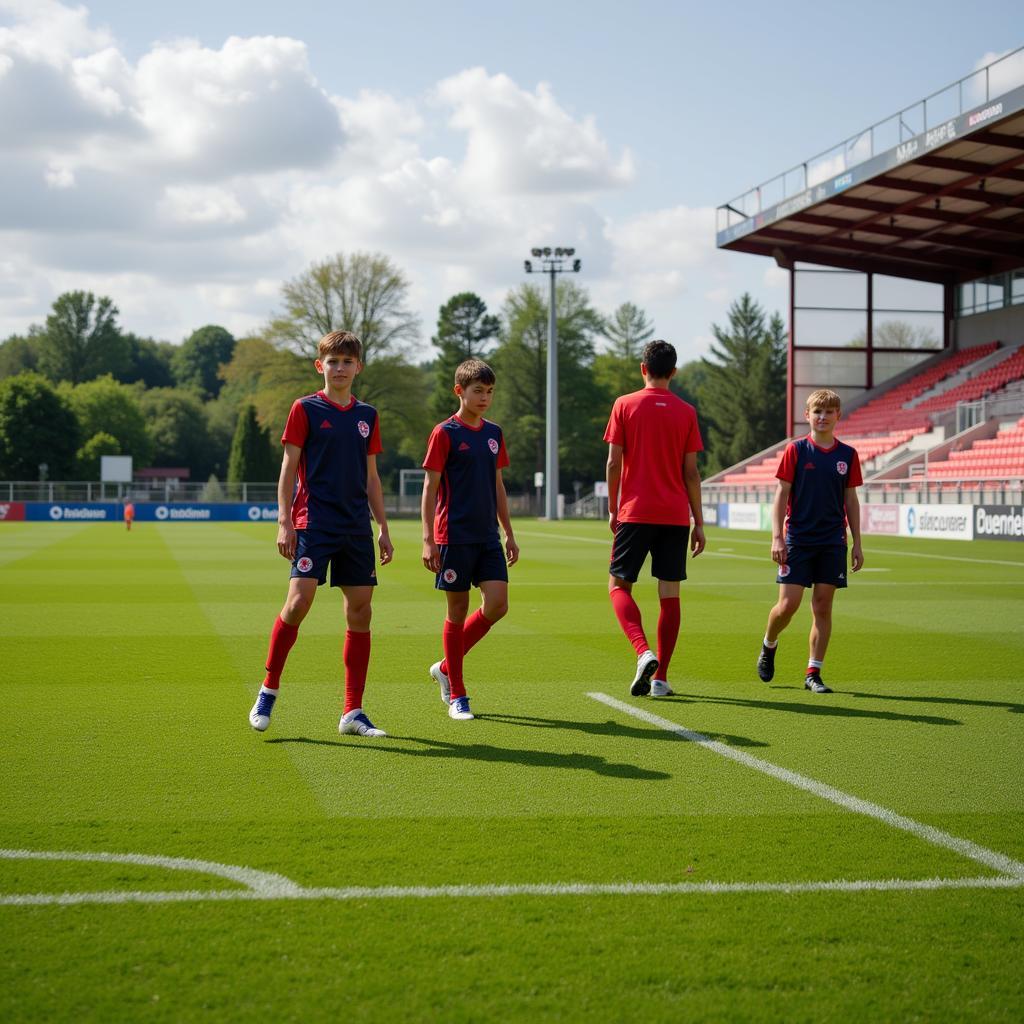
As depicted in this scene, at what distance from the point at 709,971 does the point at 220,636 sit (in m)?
8.33

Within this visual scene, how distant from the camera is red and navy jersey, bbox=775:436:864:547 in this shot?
25.0 ft

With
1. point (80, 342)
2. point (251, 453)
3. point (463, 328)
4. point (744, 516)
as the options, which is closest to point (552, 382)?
point (744, 516)

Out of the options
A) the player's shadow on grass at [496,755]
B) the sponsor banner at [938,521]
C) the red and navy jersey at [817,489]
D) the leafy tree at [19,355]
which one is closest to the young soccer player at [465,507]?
the player's shadow on grass at [496,755]

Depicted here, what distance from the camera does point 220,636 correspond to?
35.8 ft

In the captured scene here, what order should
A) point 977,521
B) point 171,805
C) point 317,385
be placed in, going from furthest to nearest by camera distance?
point 317,385
point 977,521
point 171,805

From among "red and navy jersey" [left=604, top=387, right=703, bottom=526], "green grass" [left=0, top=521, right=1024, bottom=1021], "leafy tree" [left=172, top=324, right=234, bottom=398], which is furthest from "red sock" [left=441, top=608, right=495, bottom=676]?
"leafy tree" [left=172, top=324, right=234, bottom=398]

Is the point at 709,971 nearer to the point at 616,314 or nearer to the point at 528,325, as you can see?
the point at 528,325

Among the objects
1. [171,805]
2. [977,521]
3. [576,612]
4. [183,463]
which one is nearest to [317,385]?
[183,463]

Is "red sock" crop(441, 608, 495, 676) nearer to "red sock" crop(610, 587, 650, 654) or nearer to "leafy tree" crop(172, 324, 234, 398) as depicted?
"red sock" crop(610, 587, 650, 654)

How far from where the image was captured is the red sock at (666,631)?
7582mm

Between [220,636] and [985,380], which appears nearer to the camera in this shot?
[220,636]

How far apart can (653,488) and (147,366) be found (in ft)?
424

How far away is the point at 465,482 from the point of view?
22.1 feet

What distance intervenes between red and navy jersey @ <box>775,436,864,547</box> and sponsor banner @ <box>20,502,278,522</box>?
53119 millimetres
